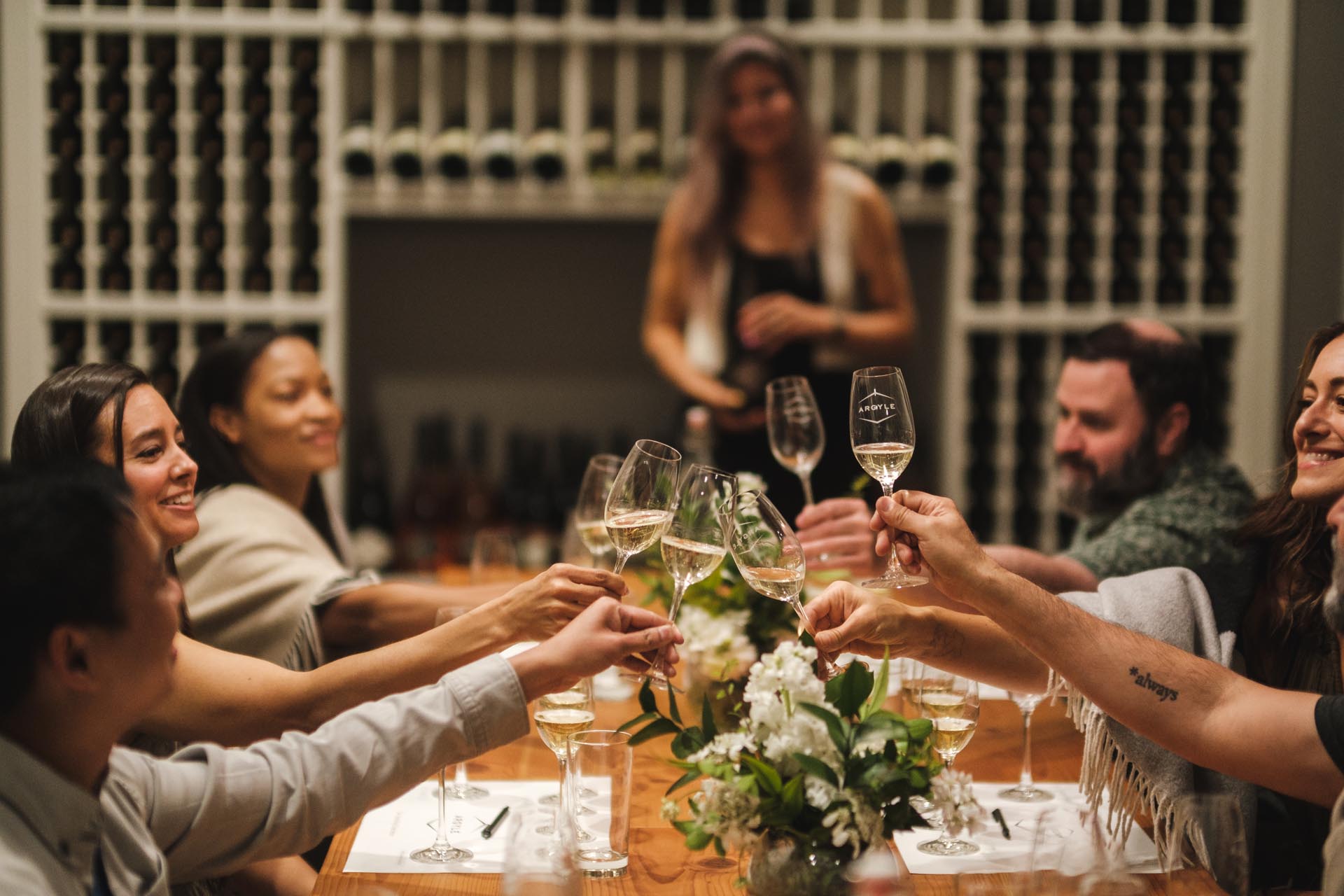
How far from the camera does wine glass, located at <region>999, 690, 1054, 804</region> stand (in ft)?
5.46

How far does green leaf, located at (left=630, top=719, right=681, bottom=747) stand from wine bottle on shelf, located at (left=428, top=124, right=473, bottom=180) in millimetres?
2805

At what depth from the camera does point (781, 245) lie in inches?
136

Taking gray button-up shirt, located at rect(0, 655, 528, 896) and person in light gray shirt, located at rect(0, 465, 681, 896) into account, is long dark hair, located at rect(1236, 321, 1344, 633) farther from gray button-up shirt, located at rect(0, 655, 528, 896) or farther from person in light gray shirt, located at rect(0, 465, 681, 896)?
gray button-up shirt, located at rect(0, 655, 528, 896)

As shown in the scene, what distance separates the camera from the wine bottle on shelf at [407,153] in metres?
3.83

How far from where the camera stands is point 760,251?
3445 mm

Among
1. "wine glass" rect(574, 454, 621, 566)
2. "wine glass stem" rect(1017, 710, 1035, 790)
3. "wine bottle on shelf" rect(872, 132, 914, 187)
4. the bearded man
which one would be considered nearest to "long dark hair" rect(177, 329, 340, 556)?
"wine glass" rect(574, 454, 621, 566)

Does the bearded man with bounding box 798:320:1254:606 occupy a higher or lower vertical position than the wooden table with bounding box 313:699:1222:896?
higher

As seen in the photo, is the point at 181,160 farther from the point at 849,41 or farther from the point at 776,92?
the point at 849,41

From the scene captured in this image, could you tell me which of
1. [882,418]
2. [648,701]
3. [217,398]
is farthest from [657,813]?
[217,398]

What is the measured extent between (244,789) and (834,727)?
598mm

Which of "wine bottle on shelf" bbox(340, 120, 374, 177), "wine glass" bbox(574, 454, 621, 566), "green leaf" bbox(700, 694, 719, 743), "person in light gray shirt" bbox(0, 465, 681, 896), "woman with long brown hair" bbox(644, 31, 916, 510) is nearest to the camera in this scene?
"person in light gray shirt" bbox(0, 465, 681, 896)

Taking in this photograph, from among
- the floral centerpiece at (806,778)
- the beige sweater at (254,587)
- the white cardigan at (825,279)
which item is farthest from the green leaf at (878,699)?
the white cardigan at (825,279)

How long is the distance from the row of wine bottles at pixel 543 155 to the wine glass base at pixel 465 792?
2550 mm

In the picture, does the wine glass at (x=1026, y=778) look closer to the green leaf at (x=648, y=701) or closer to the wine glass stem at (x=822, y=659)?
the wine glass stem at (x=822, y=659)
